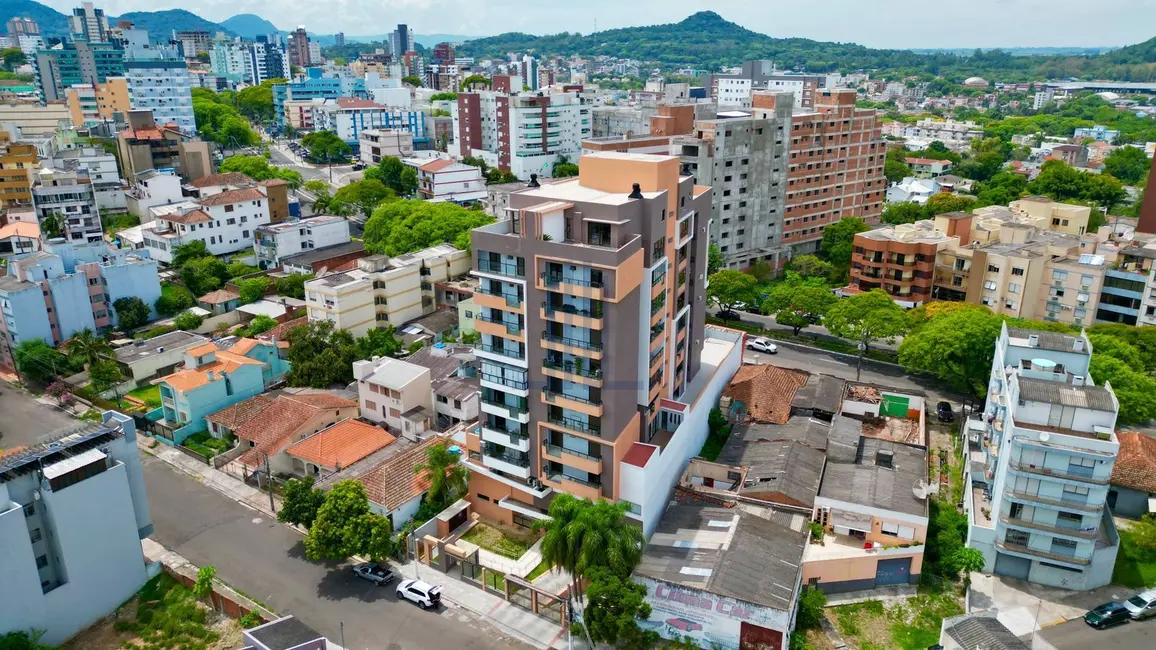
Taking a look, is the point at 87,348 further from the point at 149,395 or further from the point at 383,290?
the point at 383,290

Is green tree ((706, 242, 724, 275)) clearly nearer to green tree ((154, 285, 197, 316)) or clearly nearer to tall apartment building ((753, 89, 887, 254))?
tall apartment building ((753, 89, 887, 254))

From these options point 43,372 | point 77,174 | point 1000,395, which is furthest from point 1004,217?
point 77,174

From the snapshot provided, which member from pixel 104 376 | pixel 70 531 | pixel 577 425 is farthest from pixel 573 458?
pixel 104 376

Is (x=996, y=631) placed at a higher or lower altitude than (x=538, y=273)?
lower

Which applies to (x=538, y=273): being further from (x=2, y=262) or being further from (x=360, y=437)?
(x=2, y=262)

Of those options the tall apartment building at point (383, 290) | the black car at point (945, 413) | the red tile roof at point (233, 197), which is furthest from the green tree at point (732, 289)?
the red tile roof at point (233, 197)

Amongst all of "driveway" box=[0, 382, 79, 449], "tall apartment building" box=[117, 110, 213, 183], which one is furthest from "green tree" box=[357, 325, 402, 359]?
"tall apartment building" box=[117, 110, 213, 183]
